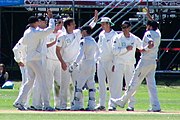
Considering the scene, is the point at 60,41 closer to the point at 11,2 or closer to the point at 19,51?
the point at 19,51

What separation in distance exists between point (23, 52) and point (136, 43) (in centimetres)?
289

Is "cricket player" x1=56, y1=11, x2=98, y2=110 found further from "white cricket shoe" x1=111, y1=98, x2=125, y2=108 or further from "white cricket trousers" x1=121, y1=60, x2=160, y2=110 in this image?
"white cricket trousers" x1=121, y1=60, x2=160, y2=110

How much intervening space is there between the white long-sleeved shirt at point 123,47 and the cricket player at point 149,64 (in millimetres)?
815

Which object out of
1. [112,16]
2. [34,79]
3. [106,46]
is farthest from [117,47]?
[112,16]

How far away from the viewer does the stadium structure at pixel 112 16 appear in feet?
109

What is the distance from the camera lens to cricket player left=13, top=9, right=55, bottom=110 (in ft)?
64.7

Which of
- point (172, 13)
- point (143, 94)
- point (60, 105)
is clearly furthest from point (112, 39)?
point (172, 13)

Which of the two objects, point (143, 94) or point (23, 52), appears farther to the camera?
point (143, 94)

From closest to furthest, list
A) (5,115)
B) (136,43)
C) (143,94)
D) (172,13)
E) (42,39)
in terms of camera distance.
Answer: (5,115) → (42,39) → (136,43) → (143,94) → (172,13)

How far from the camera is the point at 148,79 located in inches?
813

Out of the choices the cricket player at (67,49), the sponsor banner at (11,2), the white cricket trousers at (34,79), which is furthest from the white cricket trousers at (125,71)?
the sponsor banner at (11,2)

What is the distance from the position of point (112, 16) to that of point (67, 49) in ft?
49.9

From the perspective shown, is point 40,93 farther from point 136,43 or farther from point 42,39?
point 136,43

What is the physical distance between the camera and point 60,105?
20.9 m
